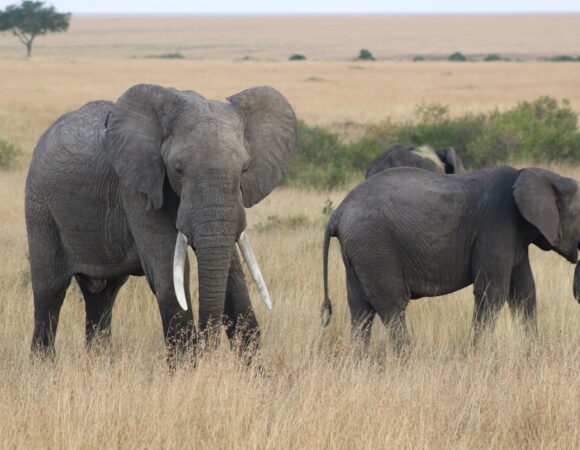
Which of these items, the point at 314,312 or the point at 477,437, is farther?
the point at 314,312

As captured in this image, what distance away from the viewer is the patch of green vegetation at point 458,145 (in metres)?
15.5

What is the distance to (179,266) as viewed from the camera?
5062mm

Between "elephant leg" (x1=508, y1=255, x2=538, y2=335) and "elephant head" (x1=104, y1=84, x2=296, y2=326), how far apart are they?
1830 mm

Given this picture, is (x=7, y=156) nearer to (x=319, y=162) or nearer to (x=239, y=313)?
(x=319, y=162)

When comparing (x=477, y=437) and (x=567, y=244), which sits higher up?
(x=567, y=244)

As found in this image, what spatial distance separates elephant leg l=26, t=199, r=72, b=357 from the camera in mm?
6227

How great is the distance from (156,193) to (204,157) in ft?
1.30

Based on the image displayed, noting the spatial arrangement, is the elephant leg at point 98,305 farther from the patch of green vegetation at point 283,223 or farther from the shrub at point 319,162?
the shrub at point 319,162

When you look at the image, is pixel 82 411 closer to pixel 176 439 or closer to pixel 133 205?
pixel 176 439

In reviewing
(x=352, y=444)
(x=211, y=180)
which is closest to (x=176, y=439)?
(x=352, y=444)

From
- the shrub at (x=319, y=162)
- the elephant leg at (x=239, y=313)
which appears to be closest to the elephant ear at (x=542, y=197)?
the elephant leg at (x=239, y=313)

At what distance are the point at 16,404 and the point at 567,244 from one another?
3435mm

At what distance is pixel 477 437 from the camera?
4.66m

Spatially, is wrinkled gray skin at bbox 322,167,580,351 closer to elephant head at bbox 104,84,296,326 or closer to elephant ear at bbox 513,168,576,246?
elephant ear at bbox 513,168,576,246
